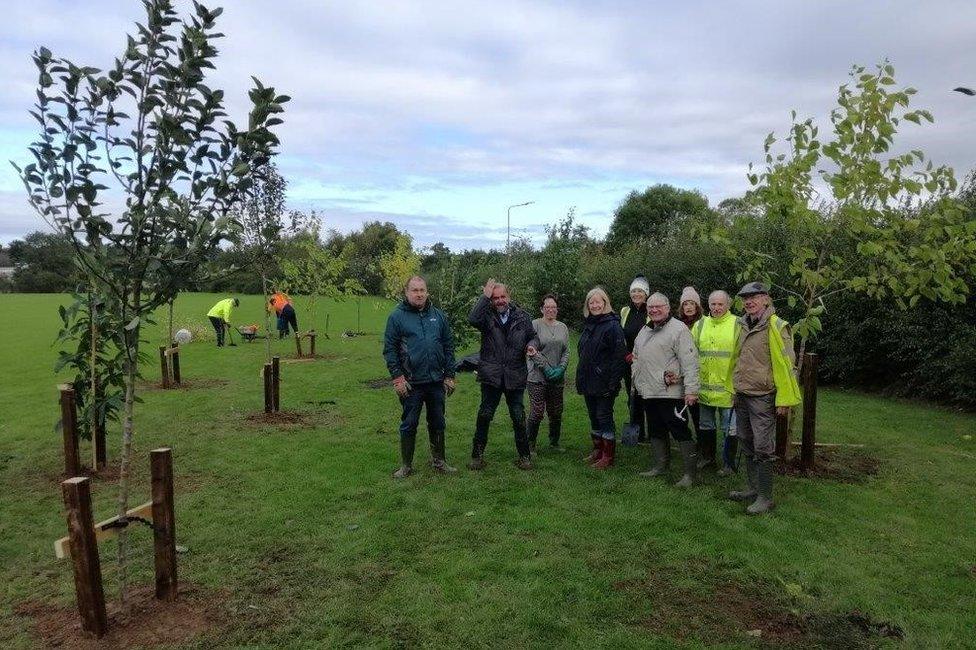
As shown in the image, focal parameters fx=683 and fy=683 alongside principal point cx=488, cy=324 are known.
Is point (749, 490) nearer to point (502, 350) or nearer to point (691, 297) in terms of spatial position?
point (691, 297)

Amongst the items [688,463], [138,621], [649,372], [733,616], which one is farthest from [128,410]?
[688,463]

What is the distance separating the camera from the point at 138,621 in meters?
4.15

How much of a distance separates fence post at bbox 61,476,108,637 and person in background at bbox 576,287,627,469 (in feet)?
16.0

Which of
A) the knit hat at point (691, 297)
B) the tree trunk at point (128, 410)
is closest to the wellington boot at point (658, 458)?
the knit hat at point (691, 297)

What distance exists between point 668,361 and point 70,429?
5.95m

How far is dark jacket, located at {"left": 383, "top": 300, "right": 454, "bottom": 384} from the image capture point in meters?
6.92

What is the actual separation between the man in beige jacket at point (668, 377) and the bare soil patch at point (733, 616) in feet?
6.67

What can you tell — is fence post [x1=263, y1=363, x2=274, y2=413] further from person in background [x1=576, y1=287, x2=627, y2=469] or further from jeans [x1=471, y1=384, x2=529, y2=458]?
person in background [x1=576, y1=287, x2=627, y2=469]

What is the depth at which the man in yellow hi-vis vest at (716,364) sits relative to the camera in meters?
6.93

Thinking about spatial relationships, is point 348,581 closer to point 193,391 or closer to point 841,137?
point 841,137

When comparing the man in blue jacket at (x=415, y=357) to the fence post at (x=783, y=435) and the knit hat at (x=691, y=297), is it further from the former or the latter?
the fence post at (x=783, y=435)

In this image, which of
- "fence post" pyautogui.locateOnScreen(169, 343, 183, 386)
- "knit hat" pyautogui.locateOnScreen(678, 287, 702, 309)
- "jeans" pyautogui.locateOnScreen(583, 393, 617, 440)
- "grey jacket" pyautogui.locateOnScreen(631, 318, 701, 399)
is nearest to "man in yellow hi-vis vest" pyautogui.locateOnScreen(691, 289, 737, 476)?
"grey jacket" pyautogui.locateOnScreen(631, 318, 701, 399)

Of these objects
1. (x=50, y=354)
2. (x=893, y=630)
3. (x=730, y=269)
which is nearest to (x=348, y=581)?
(x=893, y=630)

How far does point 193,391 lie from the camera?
1279 centimetres
